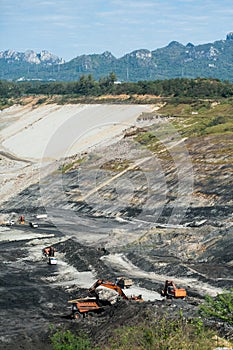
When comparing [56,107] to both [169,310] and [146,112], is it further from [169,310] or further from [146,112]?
[169,310]

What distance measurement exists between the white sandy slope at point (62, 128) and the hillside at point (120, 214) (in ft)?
1.13

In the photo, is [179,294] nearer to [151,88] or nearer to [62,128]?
[62,128]

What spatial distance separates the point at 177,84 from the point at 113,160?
147 feet

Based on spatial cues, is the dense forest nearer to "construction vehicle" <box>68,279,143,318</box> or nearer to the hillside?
the hillside

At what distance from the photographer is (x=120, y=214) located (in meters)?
51.3

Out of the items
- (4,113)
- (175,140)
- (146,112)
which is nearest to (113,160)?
(175,140)

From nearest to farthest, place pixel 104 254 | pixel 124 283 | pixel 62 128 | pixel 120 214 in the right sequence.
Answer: pixel 124 283
pixel 104 254
pixel 120 214
pixel 62 128

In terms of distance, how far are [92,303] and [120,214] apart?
24.8 metres

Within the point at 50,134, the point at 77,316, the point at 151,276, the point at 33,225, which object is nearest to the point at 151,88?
the point at 50,134

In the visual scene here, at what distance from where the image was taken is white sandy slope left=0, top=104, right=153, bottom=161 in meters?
81.8

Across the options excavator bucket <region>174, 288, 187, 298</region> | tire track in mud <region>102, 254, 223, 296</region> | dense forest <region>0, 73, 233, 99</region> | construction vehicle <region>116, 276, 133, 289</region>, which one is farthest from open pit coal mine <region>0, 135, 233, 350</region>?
dense forest <region>0, 73, 233, 99</region>

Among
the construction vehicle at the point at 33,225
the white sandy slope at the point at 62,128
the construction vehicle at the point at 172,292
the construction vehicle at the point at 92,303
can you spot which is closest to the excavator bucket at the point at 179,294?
the construction vehicle at the point at 172,292

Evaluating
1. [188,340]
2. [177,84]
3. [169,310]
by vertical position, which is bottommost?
[169,310]

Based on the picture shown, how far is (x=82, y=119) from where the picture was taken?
95.3 metres
